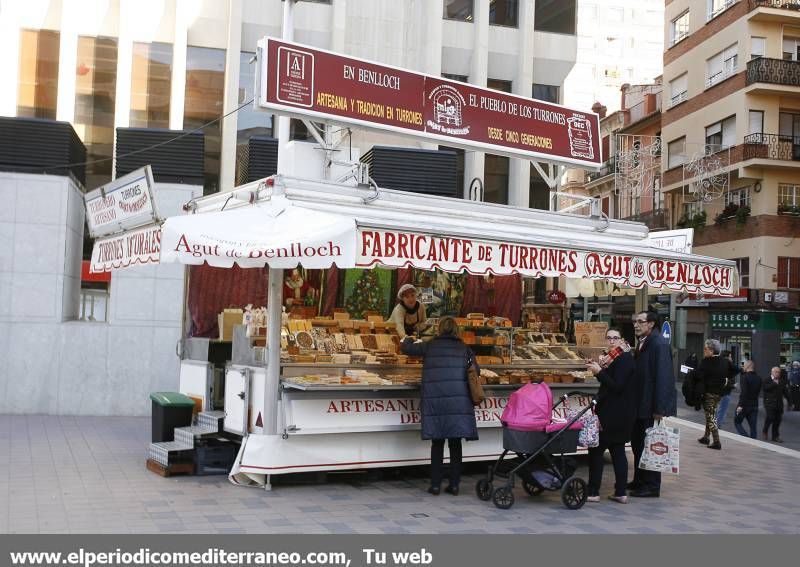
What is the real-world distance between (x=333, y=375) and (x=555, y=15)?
59.4 feet

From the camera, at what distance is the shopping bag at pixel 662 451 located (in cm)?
931

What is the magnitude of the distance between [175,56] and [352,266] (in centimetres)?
1451

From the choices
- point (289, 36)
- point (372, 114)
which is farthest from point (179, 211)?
point (372, 114)

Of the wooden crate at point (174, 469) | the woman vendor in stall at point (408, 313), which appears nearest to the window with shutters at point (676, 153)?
the woman vendor in stall at point (408, 313)

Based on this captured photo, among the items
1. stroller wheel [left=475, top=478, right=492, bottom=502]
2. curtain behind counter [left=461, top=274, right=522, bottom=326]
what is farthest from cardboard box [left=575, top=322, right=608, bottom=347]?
stroller wheel [left=475, top=478, right=492, bottom=502]

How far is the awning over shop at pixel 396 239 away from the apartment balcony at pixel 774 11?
98.1ft

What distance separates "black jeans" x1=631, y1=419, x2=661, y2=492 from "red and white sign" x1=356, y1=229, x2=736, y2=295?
164 cm

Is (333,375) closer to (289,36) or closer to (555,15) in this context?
(289,36)

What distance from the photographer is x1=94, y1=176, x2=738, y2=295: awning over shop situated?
841cm

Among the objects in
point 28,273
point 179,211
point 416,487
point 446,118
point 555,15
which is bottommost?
point 416,487

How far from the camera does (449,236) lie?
8.95 metres

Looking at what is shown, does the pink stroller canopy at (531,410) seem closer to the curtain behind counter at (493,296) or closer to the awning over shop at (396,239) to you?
the awning over shop at (396,239)

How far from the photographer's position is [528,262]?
9445mm
